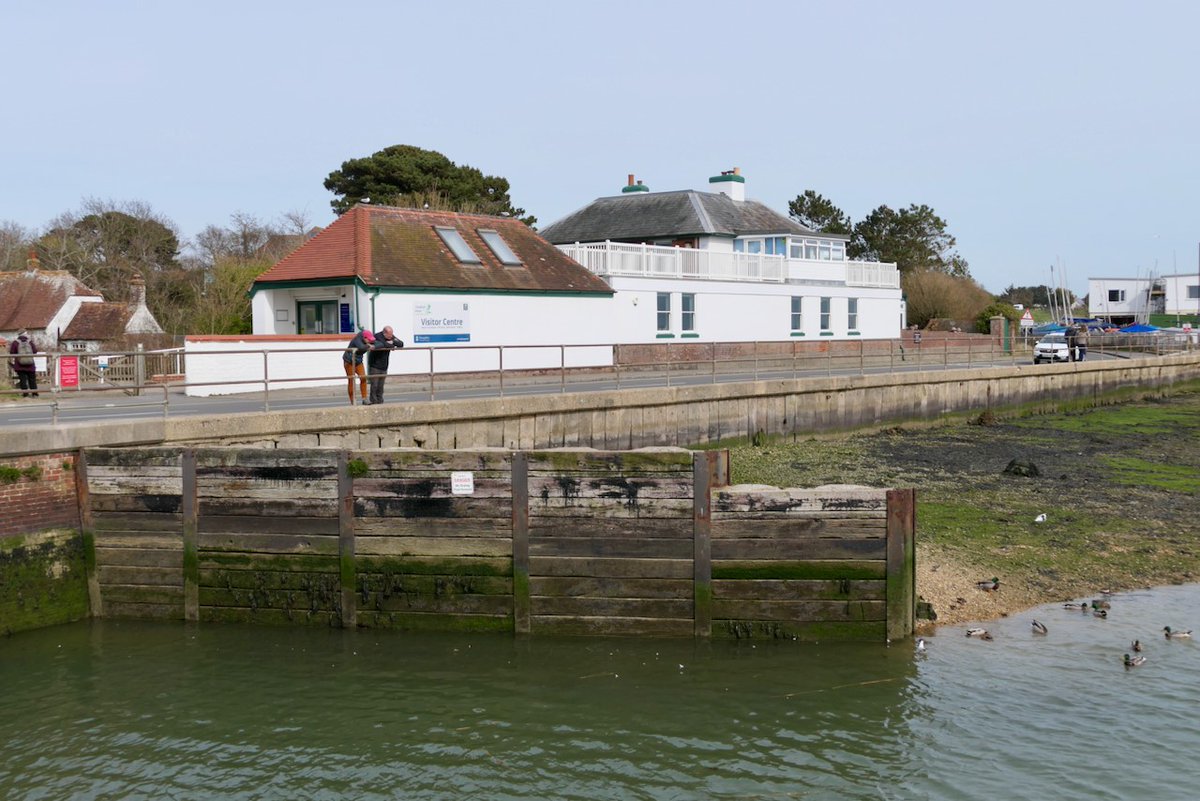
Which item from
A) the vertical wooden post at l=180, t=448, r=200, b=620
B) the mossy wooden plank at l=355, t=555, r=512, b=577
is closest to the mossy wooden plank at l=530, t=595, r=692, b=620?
the mossy wooden plank at l=355, t=555, r=512, b=577

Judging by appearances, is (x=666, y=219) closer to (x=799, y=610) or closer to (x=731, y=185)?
(x=731, y=185)

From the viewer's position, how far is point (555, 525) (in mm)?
11852

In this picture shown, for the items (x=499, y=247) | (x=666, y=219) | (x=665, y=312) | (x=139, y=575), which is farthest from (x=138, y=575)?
(x=666, y=219)

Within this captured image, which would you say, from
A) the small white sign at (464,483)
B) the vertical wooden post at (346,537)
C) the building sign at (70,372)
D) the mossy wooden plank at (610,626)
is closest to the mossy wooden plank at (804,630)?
the mossy wooden plank at (610,626)

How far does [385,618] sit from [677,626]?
333cm

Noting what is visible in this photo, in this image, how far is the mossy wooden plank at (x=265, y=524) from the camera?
12.3 metres

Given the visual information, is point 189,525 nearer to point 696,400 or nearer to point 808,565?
point 808,565

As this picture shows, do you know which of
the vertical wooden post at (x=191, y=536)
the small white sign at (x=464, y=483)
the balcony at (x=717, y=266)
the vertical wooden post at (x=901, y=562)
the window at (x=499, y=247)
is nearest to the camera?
the vertical wooden post at (x=901, y=562)

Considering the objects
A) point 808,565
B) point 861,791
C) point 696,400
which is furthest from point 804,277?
point 861,791

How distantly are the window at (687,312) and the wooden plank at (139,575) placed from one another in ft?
98.6

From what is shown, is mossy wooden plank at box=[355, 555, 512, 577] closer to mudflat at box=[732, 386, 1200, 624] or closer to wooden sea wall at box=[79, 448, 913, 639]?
wooden sea wall at box=[79, 448, 913, 639]

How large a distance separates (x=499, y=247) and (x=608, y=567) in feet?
74.5

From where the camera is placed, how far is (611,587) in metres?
11.8

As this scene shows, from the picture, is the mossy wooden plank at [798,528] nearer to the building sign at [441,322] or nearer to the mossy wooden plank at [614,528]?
the mossy wooden plank at [614,528]
